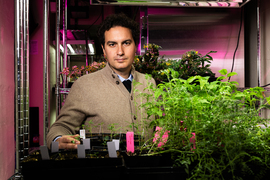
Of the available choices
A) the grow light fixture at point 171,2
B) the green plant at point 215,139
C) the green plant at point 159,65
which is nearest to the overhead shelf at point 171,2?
the grow light fixture at point 171,2

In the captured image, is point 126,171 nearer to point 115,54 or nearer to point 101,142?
point 101,142

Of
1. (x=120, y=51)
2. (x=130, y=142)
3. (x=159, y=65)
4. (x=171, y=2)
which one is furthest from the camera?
(x=159, y=65)

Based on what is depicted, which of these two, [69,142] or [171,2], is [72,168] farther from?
[171,2]

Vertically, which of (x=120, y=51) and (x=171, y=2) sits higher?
(x=171, y=2)

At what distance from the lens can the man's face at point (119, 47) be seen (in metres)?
1.36

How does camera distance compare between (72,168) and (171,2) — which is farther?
(171,2)

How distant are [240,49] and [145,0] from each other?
4.69 feet

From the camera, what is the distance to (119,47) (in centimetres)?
134

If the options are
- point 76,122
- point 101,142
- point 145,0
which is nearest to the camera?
point 101,142

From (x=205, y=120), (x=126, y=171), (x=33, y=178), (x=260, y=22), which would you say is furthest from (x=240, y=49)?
(x=33, y=178)

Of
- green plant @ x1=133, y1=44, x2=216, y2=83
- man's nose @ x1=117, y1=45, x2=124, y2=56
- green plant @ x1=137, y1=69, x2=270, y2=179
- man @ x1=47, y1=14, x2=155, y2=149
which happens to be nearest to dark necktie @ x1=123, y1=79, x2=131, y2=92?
man @ x1=47, y1=14, x2=155, y2=149

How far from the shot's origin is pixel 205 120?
678 mm

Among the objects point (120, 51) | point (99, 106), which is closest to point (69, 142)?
point (99, 106)

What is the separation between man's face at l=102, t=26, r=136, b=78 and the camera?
1359 millimetres
